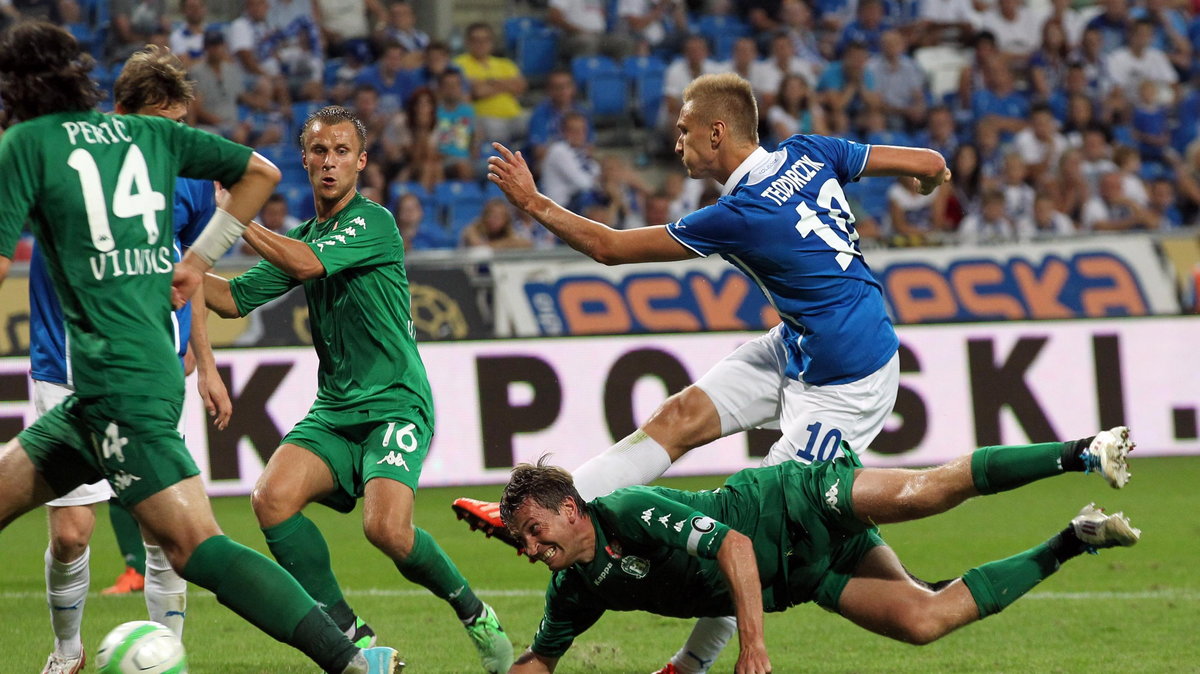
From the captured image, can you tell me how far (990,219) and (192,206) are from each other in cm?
1088

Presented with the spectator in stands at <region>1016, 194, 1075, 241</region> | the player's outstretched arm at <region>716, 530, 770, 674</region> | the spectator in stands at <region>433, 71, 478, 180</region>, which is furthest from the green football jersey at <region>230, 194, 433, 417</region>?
the spectator in stands at <region>1016, 194, 1075, 241</region>

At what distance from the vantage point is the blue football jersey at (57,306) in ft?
18.0

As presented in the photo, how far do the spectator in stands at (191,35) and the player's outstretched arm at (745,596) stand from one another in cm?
1153

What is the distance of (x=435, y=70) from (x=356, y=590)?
8547 millimetres

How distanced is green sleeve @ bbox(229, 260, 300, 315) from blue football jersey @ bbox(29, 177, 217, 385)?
233 mm

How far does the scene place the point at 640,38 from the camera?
1716 centimetres

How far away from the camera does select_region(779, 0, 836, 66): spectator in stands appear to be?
17172 mm

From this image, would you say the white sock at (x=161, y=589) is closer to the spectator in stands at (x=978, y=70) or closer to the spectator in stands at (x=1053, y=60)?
the spectator in stands at (x=978, y=70)

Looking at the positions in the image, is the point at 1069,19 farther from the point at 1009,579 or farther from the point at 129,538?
the point at 1009,579

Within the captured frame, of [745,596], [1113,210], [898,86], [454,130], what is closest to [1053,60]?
[898,86]

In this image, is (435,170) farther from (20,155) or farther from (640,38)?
(20,155)

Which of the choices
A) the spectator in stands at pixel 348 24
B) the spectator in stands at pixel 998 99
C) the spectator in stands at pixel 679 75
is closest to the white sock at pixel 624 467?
the spectator in stands at pixel 679 75

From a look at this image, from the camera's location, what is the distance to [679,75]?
16.3 m

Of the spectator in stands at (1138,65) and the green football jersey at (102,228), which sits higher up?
the green football jersey at (102,228)
